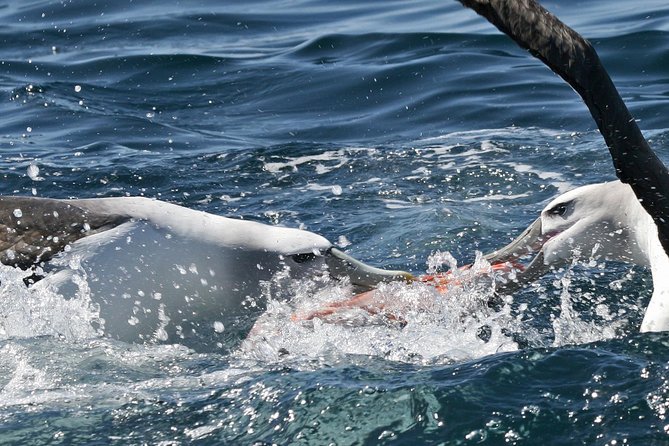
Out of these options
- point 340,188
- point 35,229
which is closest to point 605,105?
point 35,229

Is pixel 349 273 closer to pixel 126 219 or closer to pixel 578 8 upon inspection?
pixel 126 219

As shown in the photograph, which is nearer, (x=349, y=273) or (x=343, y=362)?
(x=343, y=362)

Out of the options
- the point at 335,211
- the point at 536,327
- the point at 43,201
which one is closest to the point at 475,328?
the point at 536,327

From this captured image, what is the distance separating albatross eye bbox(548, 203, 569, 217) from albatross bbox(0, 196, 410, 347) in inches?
42.8

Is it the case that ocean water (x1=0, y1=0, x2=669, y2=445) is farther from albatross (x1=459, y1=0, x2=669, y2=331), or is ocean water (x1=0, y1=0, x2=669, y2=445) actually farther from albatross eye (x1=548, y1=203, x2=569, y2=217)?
albatross (x1=459, y1=0, x2=669, y2=331)

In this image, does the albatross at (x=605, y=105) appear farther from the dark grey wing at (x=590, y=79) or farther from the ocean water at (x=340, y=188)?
the ocean water at (x=340, y=188)

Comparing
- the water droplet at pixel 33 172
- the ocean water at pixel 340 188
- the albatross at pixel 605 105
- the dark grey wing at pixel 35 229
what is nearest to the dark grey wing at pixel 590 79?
the albatross at pixel 605 105

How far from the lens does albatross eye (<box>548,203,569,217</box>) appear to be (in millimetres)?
6453

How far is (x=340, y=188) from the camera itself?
29.2 feet

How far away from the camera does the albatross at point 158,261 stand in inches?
213

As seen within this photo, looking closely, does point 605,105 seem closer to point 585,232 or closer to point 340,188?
point 585,232

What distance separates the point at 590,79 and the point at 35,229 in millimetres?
2798

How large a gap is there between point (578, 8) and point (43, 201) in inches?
432

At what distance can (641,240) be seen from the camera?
19.9ft
